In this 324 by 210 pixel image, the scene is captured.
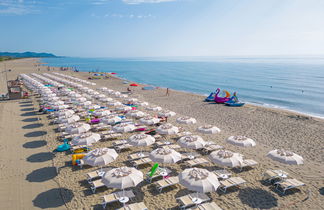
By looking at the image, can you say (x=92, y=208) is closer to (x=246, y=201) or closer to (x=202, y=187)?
(x=202, y=187)

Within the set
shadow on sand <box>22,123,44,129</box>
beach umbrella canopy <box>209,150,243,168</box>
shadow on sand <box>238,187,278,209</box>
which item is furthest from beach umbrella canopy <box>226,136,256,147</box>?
shadow on sand <box>22,123,44,129</box>

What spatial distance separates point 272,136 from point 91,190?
1373cm

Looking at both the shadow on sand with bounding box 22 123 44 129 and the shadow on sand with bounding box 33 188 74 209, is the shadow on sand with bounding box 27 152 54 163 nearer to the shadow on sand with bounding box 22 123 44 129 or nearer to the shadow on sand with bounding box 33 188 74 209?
the shadow on sand with bounding box 33 188 74 209

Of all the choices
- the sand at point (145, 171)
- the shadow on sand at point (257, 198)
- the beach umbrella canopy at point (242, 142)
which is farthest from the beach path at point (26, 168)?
the beach umbrella canopy at point (242, 142)

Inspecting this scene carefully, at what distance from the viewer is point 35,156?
12.0m

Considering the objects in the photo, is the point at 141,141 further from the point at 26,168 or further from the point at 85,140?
the point at 26,168

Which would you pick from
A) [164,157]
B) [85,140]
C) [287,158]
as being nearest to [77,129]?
[85,140]

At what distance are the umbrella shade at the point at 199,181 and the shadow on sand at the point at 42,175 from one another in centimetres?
671

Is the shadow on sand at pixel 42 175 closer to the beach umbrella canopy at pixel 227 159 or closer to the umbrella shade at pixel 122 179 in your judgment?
the umbrella shade at pixel 122 179

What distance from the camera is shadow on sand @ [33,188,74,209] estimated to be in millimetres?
8000

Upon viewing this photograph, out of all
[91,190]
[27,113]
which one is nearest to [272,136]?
[91,190]

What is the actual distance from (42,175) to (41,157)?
216 centimetres

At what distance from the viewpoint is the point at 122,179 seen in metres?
7.12

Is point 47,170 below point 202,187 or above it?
below
